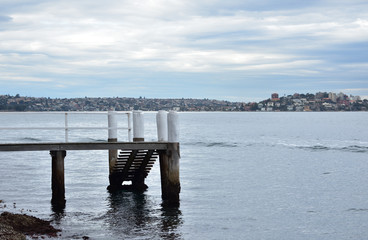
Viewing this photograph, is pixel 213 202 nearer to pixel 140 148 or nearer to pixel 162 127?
pixel 162 127

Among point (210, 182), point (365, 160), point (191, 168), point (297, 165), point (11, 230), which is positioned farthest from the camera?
point (365, 160)

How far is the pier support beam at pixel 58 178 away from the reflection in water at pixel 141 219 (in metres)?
1.67

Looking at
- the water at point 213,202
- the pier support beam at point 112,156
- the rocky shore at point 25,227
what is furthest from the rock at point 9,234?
the pier support beam at point 112,156

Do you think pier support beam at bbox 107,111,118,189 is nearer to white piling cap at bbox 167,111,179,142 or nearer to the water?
the water

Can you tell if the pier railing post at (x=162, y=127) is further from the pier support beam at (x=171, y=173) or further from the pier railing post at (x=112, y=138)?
the pier railing post at (x=112, y=138)

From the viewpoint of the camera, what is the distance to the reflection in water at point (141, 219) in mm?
16016

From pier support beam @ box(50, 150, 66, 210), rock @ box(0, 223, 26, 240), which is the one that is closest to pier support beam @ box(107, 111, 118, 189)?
pier support beam @ box(50, 150, 66, 210)

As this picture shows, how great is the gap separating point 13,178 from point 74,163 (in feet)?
27.0

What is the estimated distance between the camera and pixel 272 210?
68.5 ft

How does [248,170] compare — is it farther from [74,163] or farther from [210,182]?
[74,163]

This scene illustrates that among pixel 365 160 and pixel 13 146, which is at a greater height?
pixel 13 146

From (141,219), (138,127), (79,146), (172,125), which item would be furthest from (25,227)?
(138,127)

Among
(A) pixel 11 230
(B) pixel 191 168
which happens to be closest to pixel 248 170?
(B) pixel 191 168

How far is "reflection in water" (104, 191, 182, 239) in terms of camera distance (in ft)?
52.5
